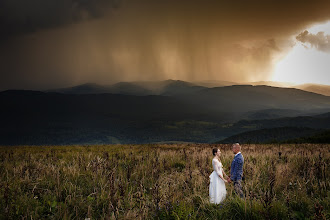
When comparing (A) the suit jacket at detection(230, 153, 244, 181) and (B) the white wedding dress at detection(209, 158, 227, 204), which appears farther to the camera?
(A) the suit jacket at detection(230, 153, 244, 181)

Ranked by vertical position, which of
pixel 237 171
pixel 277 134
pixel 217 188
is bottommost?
pixel 277 134

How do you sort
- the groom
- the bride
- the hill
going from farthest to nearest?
the hill
the groom
the bride

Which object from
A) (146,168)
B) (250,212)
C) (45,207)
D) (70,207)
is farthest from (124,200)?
(146,168)

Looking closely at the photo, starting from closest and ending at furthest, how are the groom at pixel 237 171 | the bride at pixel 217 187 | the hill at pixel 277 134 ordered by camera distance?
the bride at pixel 217 187, the groom at pixel 237 171, the hill at pixel 277 134

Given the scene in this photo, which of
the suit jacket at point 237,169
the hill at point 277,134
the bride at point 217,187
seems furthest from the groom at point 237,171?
the hill at point 277,134

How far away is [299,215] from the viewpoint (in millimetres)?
5488

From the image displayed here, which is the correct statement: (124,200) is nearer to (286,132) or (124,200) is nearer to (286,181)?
(286,181)

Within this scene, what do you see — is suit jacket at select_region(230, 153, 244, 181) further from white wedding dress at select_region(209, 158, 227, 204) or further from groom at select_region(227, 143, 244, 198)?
white wedding dress at select_region(209, 158, 227, 204)

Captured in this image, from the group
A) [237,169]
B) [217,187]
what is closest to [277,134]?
[237,169]

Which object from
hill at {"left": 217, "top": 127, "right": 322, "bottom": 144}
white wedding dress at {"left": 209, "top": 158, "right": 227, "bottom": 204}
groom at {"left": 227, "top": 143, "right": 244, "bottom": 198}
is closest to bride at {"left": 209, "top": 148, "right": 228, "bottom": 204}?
white wedding dress at {"left": 209, "top": 158, "right": 227, "bottom": 204}

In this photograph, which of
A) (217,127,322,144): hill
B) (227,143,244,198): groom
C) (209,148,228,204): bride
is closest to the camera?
(209,148,228,204): bride

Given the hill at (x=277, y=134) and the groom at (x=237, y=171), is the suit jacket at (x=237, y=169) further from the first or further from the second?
the hill at (x=277, y=134)

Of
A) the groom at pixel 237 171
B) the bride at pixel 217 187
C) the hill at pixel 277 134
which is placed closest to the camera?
the bride at pixel 217 187

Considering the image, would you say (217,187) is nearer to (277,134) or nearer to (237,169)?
(237,169)
